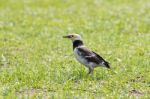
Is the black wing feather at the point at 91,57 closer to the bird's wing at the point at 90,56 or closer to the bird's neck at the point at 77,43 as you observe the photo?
the bird's wing at the point at 90,56

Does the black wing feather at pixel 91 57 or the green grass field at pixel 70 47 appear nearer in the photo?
the green grass field at pixel 70 47

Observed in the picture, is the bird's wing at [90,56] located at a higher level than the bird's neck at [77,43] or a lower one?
lower

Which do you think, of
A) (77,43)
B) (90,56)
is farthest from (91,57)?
(77,43)

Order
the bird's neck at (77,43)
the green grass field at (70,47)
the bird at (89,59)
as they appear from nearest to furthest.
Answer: the green grass field at (70,47), the bird at (89,59), the bird's neck at (77,43)

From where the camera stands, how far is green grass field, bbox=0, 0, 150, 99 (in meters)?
12.4

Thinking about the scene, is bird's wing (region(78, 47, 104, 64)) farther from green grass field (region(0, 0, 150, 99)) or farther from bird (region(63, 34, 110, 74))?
green grass field (region(0, 0, 150, 99))

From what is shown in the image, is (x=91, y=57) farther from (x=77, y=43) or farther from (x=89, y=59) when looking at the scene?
(x=77, y=43)

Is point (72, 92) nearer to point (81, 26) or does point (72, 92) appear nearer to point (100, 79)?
point (100, 79)

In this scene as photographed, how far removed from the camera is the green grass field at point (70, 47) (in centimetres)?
1241

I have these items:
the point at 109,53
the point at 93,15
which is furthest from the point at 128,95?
the point at 93,15

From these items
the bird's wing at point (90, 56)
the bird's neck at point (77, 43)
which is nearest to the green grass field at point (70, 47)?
the bird's wing at point (90, 56)

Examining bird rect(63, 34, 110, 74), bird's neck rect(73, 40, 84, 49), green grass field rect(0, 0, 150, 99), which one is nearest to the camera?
green grass field rect(0, 0, 150, 99)

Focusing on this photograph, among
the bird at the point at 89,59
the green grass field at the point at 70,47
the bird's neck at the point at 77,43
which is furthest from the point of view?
the bird's neck at the point at 77,43

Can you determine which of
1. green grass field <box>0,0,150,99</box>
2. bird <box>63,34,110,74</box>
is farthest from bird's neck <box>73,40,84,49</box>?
green grass field <box>0,0,150,99</box>
